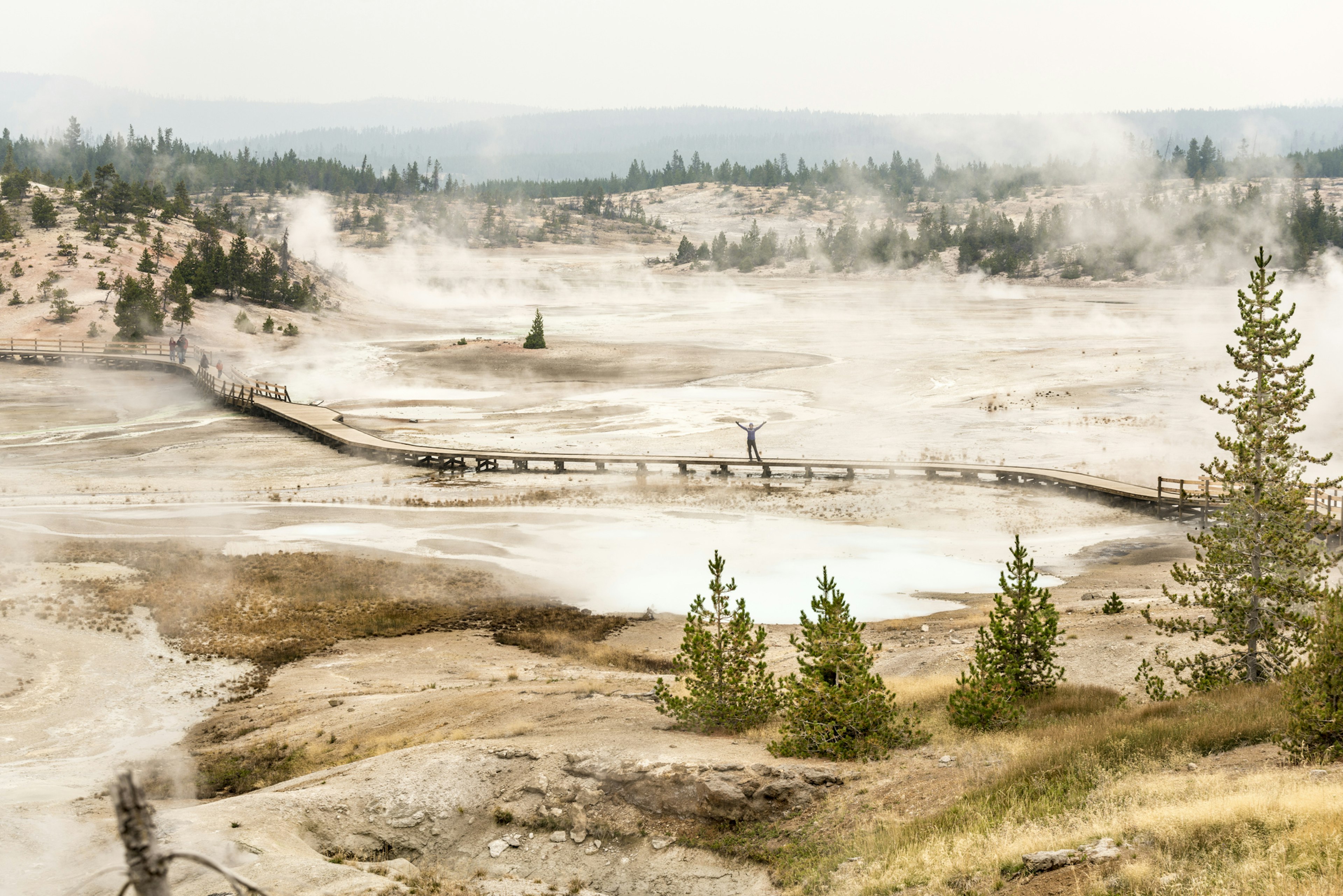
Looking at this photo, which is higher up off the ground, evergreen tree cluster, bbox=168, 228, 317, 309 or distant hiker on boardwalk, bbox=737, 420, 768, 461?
evergreen tree cluster, bbox=168, 228, 317, 309

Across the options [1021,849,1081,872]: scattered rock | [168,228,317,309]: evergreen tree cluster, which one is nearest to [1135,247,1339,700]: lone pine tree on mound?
[1021,849,1081,872]: scattered rock

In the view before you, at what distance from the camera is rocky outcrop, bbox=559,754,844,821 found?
13.5m

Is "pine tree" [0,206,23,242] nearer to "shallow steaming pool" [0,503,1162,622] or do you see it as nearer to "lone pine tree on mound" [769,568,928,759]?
"shallow steaming pool" [0,503,1162,622]

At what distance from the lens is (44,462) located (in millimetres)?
45281

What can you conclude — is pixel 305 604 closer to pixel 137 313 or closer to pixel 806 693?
pixel 806 693

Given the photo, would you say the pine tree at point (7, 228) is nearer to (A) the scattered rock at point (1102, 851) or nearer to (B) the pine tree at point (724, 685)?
(B) the pine tree at point (724, 685)

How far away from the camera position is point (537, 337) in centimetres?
7838

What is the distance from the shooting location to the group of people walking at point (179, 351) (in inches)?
2749

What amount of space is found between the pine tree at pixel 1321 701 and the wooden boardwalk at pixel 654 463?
48.7ft

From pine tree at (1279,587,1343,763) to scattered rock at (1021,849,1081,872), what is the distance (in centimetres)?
342

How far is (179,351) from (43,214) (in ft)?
122

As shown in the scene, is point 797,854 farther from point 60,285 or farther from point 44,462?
point 60,285

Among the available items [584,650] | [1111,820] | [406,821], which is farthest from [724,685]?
[584,650]

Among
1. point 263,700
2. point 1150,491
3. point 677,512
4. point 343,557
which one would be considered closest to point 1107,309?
point 1150,491
